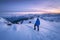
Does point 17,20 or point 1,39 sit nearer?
point 1,39

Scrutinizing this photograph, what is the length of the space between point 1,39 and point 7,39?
358mm

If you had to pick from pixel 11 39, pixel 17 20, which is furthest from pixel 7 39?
pixel 17 20

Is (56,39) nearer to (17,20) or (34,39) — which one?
(34,39)

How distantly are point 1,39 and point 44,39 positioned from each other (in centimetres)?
254

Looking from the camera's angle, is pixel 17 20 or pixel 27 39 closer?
pixel 27 39

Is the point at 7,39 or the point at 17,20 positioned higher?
the point at 7,39

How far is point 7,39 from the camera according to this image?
28.9 ft

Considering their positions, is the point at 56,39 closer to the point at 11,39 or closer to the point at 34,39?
the point at 34,39

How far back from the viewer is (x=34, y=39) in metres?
8.61

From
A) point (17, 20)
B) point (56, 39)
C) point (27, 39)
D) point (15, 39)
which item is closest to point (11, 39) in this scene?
point (15, 39)

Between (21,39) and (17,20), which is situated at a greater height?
(21,39)

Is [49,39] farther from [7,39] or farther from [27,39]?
[7,39]

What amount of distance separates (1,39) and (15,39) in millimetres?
856

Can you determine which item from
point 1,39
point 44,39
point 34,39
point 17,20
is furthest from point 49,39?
point 17,20
